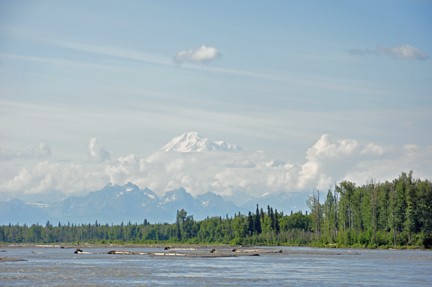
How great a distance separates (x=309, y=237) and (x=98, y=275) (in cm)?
13909

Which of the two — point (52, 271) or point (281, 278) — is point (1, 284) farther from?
point (281, 278)

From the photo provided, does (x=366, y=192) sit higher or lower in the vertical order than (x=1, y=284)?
higher

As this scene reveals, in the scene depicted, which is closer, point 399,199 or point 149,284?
point 149,284

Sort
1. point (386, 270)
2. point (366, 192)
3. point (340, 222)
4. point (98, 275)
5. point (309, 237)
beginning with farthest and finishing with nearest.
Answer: point (309, 237)
point (340, 222)
point (366, 192)
point (386, 270)
point (98, 275)

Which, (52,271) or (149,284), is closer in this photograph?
(149,284)

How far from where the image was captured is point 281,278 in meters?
55.7

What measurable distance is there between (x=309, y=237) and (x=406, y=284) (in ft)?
464

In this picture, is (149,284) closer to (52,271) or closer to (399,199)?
(52,271)

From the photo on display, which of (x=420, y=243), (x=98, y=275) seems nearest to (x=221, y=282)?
(x=98, y=275)

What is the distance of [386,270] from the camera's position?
65.1 meters

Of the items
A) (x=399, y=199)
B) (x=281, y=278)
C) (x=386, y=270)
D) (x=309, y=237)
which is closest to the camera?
(x=281, y=278)

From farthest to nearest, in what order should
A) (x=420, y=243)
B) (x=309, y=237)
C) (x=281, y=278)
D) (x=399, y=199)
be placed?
(x=309, y=237)
(x=399, y=199)
(x=420, y=243)
(x=281, y=278)

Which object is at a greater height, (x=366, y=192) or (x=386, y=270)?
(x=366, y=192)

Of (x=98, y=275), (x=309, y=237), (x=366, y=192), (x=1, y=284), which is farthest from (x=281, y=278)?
(x=309, y=237)
